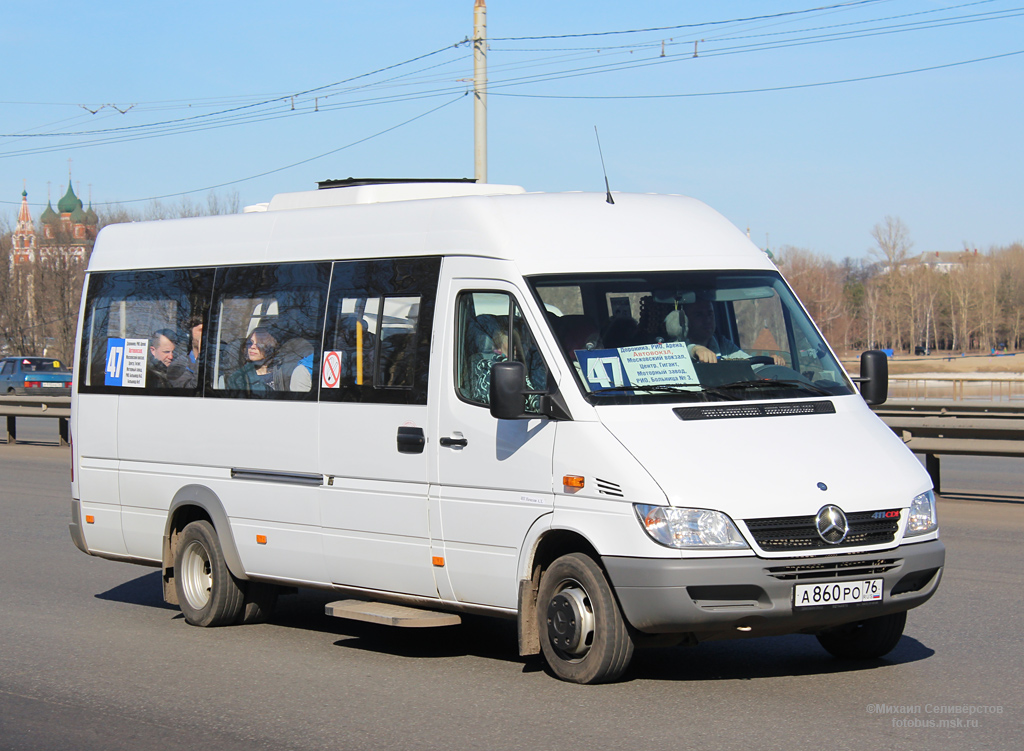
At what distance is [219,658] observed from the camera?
24.8ft

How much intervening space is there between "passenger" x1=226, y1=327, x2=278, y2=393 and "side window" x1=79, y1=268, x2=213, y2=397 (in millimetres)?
424

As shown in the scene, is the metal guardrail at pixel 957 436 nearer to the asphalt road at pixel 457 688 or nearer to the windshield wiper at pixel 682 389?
the asphalt road at pixel 457 688

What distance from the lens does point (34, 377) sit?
149ft

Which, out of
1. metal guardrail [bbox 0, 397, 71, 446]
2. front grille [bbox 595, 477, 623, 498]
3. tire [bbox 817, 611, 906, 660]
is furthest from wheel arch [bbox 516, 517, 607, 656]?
metal guardrail [bbox 0, 397, 71, 446]

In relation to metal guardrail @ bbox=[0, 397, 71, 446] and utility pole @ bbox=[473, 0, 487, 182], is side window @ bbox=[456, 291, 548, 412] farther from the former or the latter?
metal guardrail @ bbox=[0, 397, 71, 446]

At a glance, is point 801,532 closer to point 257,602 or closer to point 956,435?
point 257,602

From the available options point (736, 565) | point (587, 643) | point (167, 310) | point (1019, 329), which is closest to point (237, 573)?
point (167, 310)

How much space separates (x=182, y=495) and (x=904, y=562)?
15.8 feet

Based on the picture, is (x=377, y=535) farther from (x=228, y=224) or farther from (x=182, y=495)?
(x=228, y=224)

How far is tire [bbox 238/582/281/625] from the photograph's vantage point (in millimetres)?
8734

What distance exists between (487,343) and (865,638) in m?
2.54

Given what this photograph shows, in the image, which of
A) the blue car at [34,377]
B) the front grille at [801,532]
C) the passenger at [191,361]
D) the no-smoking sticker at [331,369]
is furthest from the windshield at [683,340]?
the blue car at [34,377]

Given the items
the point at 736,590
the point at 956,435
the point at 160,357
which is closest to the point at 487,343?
the point at 736,590

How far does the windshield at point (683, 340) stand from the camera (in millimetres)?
6668
